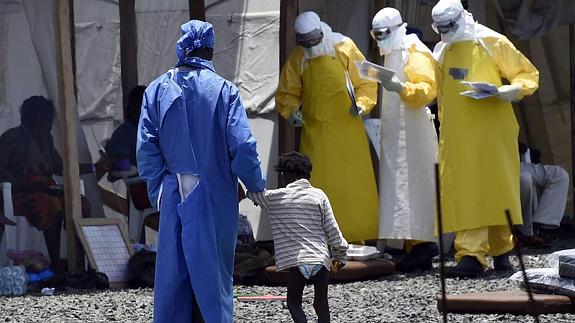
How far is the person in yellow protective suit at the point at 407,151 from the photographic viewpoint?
10.4 metres

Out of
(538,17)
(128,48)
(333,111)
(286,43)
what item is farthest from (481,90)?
(538,17)

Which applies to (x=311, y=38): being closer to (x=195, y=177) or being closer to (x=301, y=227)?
(x=301, y=227)

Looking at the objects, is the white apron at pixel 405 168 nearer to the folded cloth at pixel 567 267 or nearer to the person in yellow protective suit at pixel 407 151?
the person in yellow protective suit at pixel 407 151

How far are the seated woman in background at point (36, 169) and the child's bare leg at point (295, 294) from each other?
3065 millimetres

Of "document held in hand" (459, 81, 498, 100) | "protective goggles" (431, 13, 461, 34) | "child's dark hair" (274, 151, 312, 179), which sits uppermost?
"protective goggles" (431, 13, 461, 34)

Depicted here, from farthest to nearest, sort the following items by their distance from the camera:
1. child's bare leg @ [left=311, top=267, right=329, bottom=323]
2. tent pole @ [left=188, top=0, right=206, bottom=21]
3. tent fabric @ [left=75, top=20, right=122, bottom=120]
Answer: tent pole @ [left=188, top=0, right=206, bottom=21] < tent fabric @ [left=75, top=20, right=122, bottom=120] < child's bare leg @ [left=311, top=267, right=329, bottom=323]

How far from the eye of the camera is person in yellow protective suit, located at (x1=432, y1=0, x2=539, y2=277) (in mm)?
9875

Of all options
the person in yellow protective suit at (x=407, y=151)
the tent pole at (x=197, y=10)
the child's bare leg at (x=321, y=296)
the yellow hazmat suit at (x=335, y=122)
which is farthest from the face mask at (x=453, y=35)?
the child's bare leg at (x=321, y=296)

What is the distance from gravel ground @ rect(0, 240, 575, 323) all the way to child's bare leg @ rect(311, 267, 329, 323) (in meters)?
0.84

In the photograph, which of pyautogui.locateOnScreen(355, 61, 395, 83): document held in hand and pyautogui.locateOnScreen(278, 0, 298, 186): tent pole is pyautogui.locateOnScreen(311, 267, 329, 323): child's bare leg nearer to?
pyautogui.locateOnScreen(355, 61, 395, 83): document held in hand

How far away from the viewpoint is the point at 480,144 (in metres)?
9.91

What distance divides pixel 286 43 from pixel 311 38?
33 centimetres

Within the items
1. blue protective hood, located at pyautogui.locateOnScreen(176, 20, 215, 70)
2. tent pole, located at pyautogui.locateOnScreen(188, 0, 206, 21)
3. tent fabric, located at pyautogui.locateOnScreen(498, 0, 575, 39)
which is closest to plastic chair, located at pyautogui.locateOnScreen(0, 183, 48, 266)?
tent pole, located at pyautogui.locateOnScreen(188, 0, 206, 21)

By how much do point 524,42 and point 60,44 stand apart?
573 centimetres
